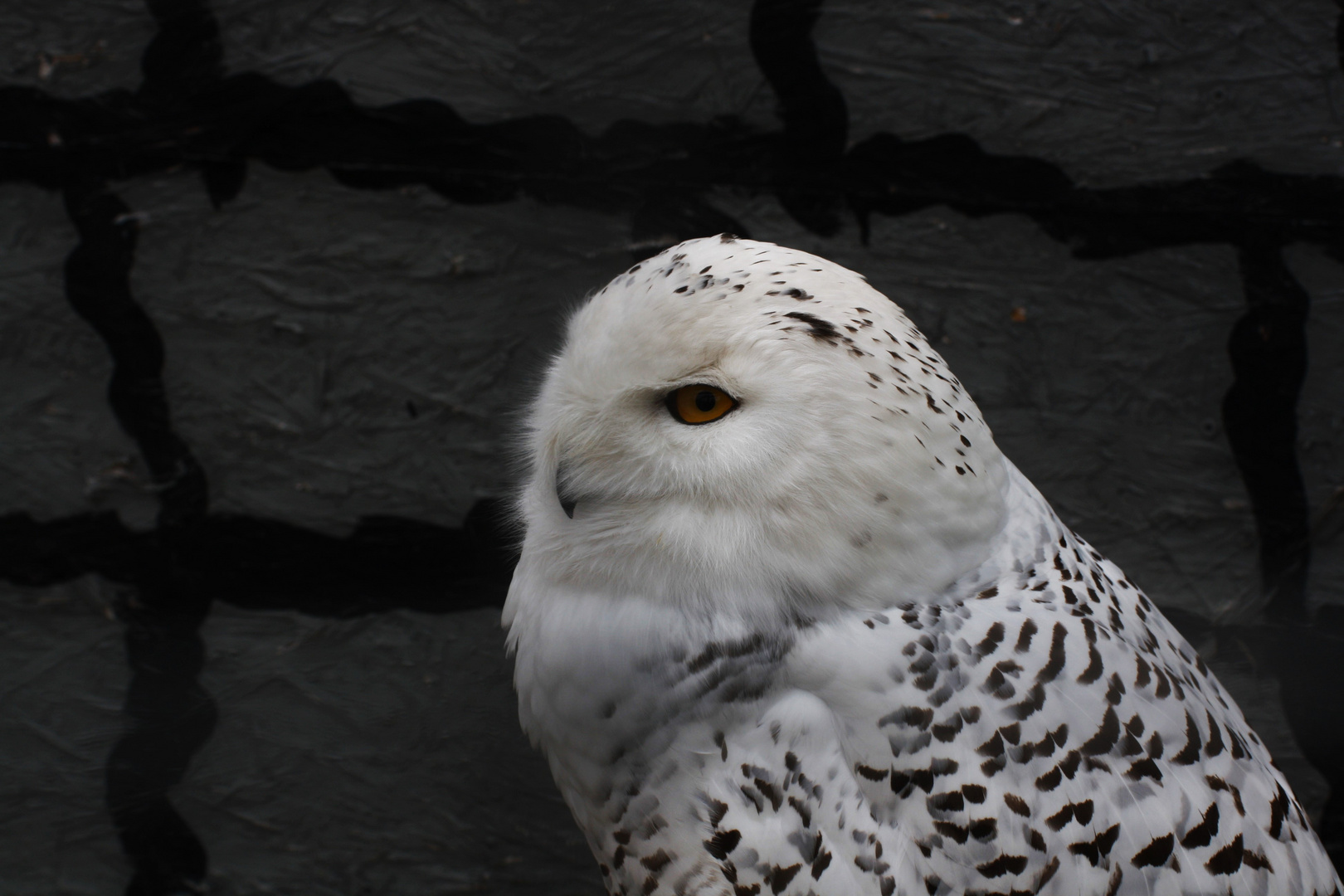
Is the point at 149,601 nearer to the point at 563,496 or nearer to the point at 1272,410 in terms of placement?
the point at 563,496

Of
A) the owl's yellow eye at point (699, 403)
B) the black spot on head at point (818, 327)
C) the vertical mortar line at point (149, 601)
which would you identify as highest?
the black spot on head at point (818, 327)

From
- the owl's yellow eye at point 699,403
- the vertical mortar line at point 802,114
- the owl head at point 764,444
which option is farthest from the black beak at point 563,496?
the vertical mortar line at point 802,114

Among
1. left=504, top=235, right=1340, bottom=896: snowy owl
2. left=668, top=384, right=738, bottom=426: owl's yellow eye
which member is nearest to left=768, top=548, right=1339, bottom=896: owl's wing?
left=504, top=235, right=1340, bottom=896: snowy owl

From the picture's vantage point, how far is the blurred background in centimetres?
109

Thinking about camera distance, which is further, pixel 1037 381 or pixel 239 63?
pixel 1037 381

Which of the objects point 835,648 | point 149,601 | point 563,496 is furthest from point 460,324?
point 835,648

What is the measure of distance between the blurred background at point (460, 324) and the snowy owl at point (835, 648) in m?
0.44

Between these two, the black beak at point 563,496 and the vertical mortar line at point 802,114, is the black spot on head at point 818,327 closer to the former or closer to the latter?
the black beak at point 563,496

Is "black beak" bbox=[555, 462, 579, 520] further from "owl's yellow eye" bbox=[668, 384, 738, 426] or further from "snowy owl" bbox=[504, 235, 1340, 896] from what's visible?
"owl's yellow eye" bbox=[668, 384, 738, 426]

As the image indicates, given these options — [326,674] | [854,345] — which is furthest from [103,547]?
[854,345]

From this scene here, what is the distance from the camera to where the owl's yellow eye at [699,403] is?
631 mm

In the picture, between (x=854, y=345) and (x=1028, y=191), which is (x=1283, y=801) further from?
(x=1028, y=191)

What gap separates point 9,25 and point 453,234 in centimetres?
61

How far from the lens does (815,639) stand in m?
0.67
